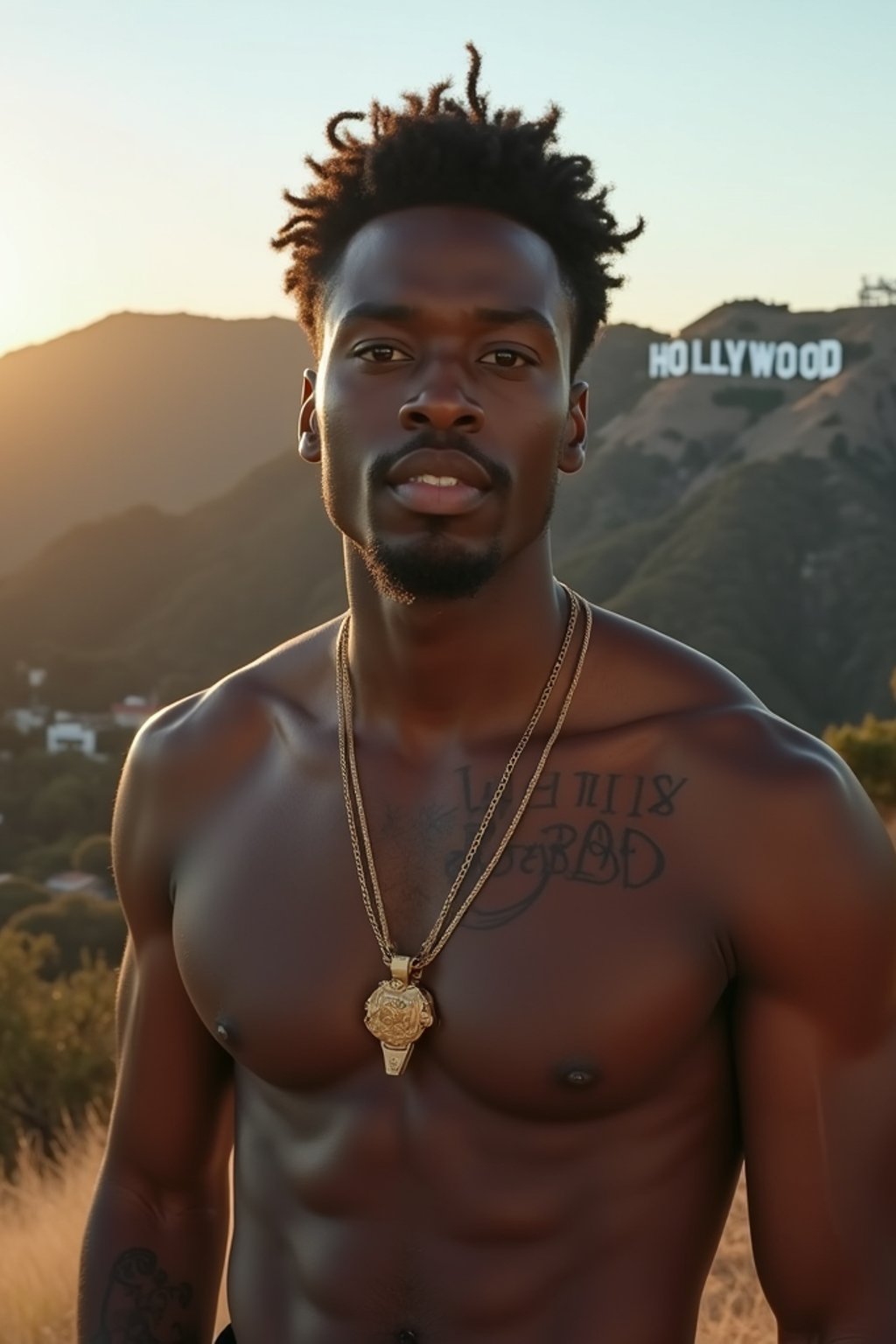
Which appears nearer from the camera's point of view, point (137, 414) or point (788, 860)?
point (788, 860)

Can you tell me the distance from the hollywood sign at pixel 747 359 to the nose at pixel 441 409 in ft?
278

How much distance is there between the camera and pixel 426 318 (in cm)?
233

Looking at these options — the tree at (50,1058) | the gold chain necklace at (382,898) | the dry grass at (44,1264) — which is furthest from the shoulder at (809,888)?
the tree at (50,1058)

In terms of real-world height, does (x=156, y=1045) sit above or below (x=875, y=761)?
below

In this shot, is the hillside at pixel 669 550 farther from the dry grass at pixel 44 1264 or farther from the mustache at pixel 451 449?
the mustache at pixel 451 449

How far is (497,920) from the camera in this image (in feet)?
7.77

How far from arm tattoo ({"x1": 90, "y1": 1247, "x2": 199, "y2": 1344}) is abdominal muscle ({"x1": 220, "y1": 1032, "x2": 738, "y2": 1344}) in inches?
15.5

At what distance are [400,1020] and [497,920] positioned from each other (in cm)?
20

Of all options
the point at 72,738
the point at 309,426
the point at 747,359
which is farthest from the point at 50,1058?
the point at 747,359

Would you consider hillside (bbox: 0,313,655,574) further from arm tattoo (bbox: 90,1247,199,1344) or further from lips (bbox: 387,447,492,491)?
lips (bbox: 387,447,492,491)

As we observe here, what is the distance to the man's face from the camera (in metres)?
2.28

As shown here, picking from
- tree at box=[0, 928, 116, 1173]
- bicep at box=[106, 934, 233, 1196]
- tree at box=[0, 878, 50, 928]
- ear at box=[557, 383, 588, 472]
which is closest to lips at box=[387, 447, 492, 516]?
ear at box=[557, 383, 588, 472]

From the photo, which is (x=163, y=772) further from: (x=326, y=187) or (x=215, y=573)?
(x=215, y=573)

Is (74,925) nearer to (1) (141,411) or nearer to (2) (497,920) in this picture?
(2) (497,920)
